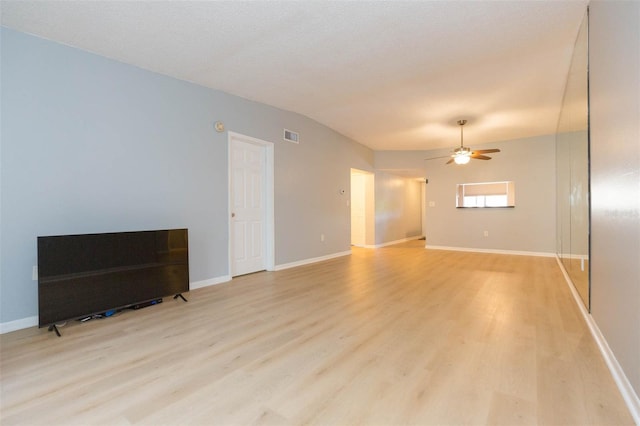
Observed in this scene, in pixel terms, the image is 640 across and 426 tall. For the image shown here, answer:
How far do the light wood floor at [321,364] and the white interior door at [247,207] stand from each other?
1.18 metres

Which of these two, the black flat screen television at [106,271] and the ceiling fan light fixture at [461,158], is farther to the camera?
the ceiling fan light fixture at [461,158]

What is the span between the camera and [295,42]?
2.89 m

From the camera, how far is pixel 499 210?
689cm

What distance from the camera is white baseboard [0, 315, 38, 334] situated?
249 centimetres

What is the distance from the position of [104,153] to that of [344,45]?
2767 millimetres

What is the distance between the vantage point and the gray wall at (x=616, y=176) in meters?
1.47

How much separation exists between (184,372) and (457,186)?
7.33 metres

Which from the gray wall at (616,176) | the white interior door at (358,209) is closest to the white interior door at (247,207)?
the white interior door at (358,209)

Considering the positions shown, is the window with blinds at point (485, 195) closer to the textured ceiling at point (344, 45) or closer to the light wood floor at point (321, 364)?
the textured ceiling at point (344, 45)

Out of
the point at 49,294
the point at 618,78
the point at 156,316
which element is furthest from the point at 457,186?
the point at 49,294

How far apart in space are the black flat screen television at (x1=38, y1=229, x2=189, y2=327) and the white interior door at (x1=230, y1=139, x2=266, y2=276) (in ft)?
3.78

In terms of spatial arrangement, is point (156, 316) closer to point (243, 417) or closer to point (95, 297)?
point (95, 297)

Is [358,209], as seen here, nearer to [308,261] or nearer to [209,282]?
[308,261]

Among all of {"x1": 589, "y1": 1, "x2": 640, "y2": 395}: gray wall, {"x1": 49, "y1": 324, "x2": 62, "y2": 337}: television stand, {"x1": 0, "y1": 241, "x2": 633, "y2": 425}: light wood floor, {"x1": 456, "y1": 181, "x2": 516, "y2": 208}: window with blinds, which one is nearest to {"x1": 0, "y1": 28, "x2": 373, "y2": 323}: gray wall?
{"x1": 49, "y1": 324, "x2": 62, "y2": 337}: television stand
